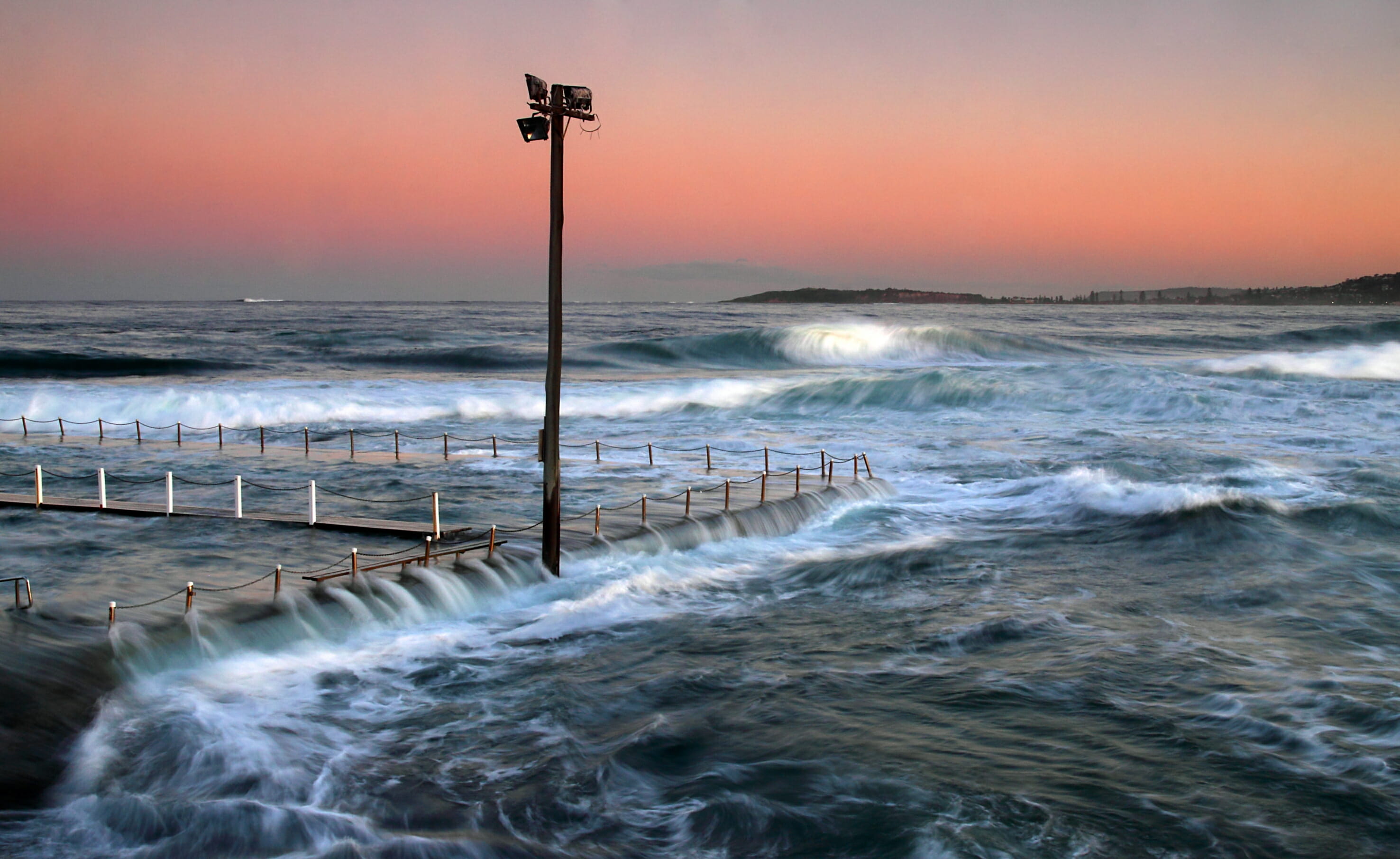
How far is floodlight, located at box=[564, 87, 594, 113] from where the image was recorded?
12711 millimetres

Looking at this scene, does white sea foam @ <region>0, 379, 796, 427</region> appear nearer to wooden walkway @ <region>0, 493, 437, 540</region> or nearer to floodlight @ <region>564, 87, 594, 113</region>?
wooden walkway @ <region>0, 493, 437, 540</region>

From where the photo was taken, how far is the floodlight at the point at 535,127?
1262 centimetres

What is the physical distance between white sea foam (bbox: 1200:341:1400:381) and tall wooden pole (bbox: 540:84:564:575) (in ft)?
197

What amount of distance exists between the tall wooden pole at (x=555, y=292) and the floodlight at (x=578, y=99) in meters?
0.06

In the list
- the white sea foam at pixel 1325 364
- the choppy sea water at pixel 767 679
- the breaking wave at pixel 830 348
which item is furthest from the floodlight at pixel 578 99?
the white sea foam at pixel 1325 364

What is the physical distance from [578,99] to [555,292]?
2.52 metres

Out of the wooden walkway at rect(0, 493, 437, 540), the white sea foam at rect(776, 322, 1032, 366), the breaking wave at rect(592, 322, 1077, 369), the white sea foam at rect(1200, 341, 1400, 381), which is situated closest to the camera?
the wooden walkway at rect(0, 493, 437, 540)

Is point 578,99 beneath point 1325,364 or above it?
above

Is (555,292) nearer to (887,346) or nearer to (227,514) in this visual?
(227,514)

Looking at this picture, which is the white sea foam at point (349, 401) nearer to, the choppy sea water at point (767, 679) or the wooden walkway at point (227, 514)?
the choppy sea water at point (767, 679)

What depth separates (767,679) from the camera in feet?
36.1

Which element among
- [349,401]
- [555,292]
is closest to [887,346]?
[349,401]

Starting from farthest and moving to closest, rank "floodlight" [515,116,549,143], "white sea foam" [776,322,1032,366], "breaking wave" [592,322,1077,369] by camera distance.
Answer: "white sea foam" [776,322,1032,366]
"breaking wave" [592,322,1077,369]
"floodlight" [515,116,549,143]

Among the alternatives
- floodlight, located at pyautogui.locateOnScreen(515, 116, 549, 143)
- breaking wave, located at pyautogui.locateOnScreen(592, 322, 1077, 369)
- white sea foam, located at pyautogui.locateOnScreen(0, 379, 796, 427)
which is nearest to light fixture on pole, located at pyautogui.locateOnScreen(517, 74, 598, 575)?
floodlight, located at pyautogui.locateOnScreen(515, 116, 549, 143)
